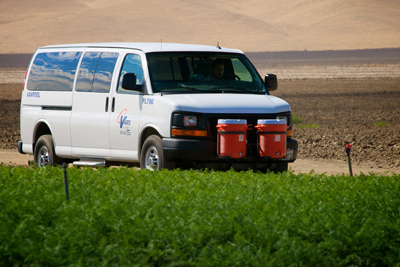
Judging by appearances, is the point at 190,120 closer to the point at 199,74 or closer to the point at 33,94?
the point at 199,74

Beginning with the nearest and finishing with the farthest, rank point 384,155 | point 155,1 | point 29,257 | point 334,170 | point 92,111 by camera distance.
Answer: point 29,257, point 92,111, point 334,170, point 384,155, point 155,1

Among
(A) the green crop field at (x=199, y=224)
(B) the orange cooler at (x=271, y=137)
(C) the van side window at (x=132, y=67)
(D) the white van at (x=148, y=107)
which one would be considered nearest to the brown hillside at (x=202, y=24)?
(D) the white van at (x=148, y=107)

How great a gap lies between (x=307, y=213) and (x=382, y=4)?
545ft

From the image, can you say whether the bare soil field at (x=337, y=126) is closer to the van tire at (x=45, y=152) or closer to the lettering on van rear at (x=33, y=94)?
the van tire at (x=45, y=152)

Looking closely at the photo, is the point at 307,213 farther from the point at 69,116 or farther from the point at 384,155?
the point at 384,155

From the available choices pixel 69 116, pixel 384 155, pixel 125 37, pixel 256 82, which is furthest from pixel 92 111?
pixel 125 37

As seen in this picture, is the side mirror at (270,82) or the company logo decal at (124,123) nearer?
the company logo decal at (124,123)

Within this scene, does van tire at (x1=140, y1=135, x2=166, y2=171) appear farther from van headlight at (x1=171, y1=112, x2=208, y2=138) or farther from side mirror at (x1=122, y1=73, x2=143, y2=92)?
side mirror at (x1=122, y1=73, x2=143, y2=92)

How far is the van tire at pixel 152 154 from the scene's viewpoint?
10.3 metres

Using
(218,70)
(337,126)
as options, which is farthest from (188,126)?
(337,126)

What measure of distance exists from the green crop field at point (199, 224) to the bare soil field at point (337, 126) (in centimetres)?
620

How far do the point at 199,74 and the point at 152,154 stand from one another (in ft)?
5.00

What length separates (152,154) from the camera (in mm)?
10562

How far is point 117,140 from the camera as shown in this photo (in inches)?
441
